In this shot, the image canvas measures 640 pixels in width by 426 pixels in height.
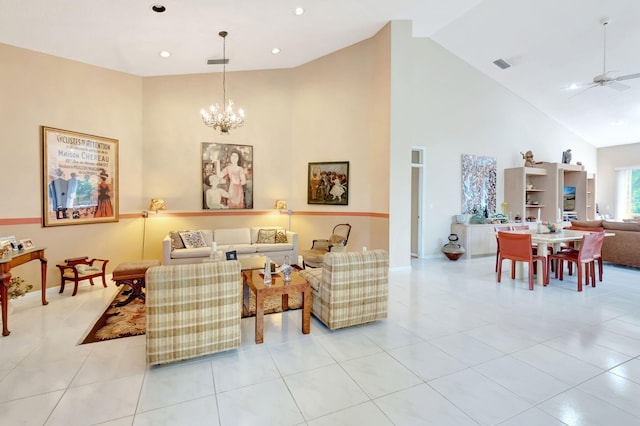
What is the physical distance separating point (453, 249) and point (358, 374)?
5.48 m

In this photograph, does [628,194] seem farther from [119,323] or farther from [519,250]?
[119,323]

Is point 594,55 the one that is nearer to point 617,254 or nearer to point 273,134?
point 617,254

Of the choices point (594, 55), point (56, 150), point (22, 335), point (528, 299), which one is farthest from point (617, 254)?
point (56, 150)

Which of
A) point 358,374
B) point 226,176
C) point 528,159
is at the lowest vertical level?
point 358,374

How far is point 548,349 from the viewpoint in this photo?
288 centimetres

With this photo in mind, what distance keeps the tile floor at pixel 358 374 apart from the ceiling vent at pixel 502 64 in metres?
6.13

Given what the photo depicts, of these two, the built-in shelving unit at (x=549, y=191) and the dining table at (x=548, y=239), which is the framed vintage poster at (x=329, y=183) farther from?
the built-in shelving unit at (x=549, y=191)

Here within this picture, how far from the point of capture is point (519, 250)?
4836 mm

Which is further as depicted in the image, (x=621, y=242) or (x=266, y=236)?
(x=266, y=236)

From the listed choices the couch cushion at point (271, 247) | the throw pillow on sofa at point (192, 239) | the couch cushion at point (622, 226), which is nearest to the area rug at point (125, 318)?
the throw pillow on sofa at point (192, 239)

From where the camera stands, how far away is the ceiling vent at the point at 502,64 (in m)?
7.42

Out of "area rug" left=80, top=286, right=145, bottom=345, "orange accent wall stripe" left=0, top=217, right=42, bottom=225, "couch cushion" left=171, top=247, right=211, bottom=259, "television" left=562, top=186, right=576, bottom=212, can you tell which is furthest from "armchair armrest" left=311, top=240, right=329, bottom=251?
"television" left=562, top=186, right=576, bottom=212

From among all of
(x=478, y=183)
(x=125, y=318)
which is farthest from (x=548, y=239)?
(x=125, y=318)

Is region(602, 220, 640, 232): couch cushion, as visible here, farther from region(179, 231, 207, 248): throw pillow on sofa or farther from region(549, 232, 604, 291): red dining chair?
region(179, 231, 207, 248): throw pillow on sofa
